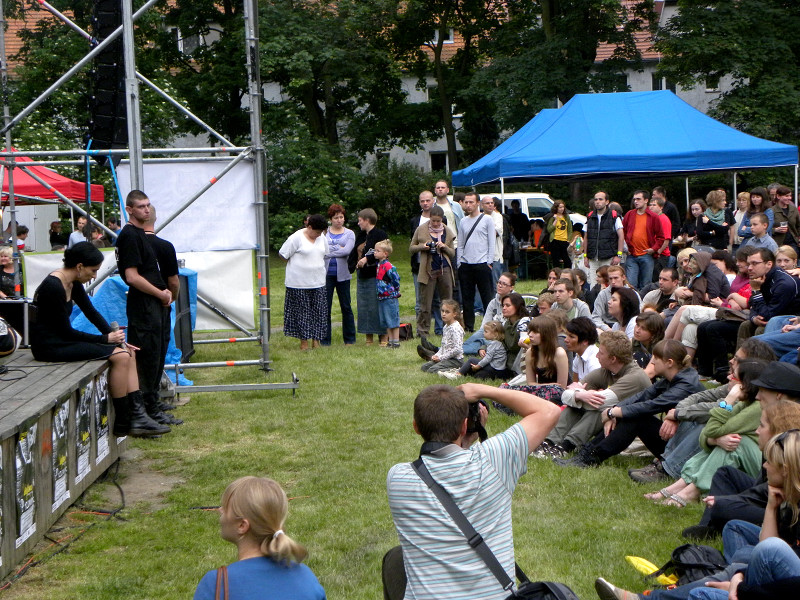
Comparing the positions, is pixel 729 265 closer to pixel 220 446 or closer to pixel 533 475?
pixel 533 475

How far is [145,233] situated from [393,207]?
86.5ft

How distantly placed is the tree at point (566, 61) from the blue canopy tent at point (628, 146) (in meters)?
14.0

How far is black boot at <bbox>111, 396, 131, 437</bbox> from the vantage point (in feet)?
24.7

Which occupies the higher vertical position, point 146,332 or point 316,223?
point 316,223

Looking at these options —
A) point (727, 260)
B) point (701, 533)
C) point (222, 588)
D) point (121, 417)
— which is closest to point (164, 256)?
point (121, 417)

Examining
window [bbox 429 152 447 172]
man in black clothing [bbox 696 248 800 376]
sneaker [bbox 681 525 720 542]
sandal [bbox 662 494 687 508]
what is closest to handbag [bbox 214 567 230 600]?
sneaker [bbox 681 525 720 542]

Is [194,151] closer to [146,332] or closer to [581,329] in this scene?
[146,332]

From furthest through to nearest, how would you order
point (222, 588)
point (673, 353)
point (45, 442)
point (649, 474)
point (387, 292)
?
point (387, 292) < point (673, 353) < point (649, 474) < point (45, 442) < point (222, 588)

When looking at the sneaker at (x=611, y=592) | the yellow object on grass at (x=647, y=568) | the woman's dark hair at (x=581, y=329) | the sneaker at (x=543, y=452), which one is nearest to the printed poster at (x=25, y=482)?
the sneaker at (x=611, y=592)

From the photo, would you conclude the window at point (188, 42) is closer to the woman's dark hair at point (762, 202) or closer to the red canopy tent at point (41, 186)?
the red canopy tent at point (41, 186)

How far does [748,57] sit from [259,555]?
26132 mm

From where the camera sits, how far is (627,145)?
15148 mm

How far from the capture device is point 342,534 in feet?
19.4

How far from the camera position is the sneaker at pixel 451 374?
1063 cm
